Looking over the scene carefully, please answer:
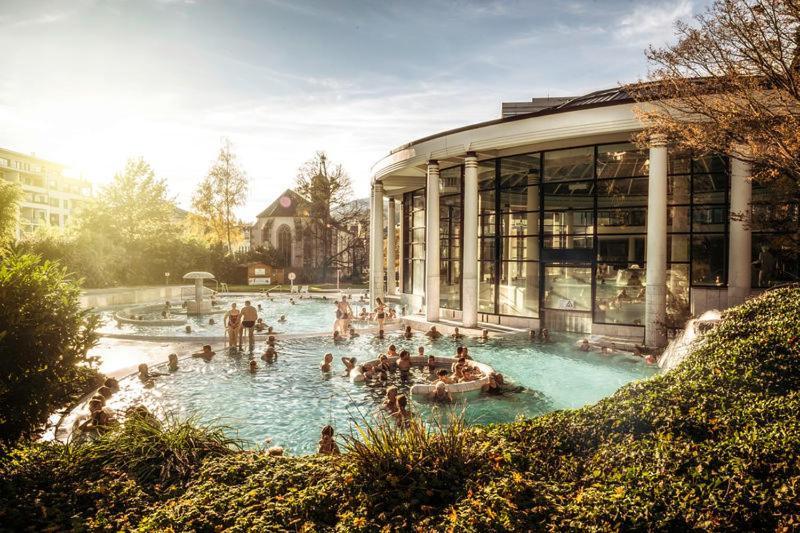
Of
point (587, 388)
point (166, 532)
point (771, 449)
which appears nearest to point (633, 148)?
point (587, 388)

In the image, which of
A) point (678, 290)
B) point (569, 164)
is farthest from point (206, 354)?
point (678, 290)

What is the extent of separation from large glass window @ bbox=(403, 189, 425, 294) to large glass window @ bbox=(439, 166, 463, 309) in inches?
63.8

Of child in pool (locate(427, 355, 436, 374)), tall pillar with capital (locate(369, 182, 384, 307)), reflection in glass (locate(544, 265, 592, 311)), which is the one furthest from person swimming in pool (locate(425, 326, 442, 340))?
tall pillar with capital (locate(369, 182, 384, 307))

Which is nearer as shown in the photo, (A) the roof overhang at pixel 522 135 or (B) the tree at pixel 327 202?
(A) the roof overhang at pixel 522 135

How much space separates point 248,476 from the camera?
549 centimetres

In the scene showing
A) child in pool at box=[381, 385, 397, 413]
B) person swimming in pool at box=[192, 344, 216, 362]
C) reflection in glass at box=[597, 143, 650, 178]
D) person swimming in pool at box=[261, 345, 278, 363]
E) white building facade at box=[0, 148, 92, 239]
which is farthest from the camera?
white building facade at box=[0, 148, 92, 239]

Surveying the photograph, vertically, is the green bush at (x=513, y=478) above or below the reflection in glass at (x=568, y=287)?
below

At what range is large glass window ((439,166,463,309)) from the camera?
26930 mm

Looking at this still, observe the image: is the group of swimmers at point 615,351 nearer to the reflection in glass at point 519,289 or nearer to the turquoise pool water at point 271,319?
the reflection in glass at point 519,289

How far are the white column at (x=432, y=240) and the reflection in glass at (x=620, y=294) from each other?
7.47 metres

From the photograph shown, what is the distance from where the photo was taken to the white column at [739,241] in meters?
16.7

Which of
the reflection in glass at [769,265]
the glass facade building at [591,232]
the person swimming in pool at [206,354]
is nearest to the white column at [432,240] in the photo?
the glass facade building at [591,232]

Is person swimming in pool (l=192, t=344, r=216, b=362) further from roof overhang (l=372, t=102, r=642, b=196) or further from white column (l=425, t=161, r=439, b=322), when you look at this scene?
roof overhang (l=372, t=102, r=642, b=196)

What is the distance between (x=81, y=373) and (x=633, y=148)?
20.0 m
